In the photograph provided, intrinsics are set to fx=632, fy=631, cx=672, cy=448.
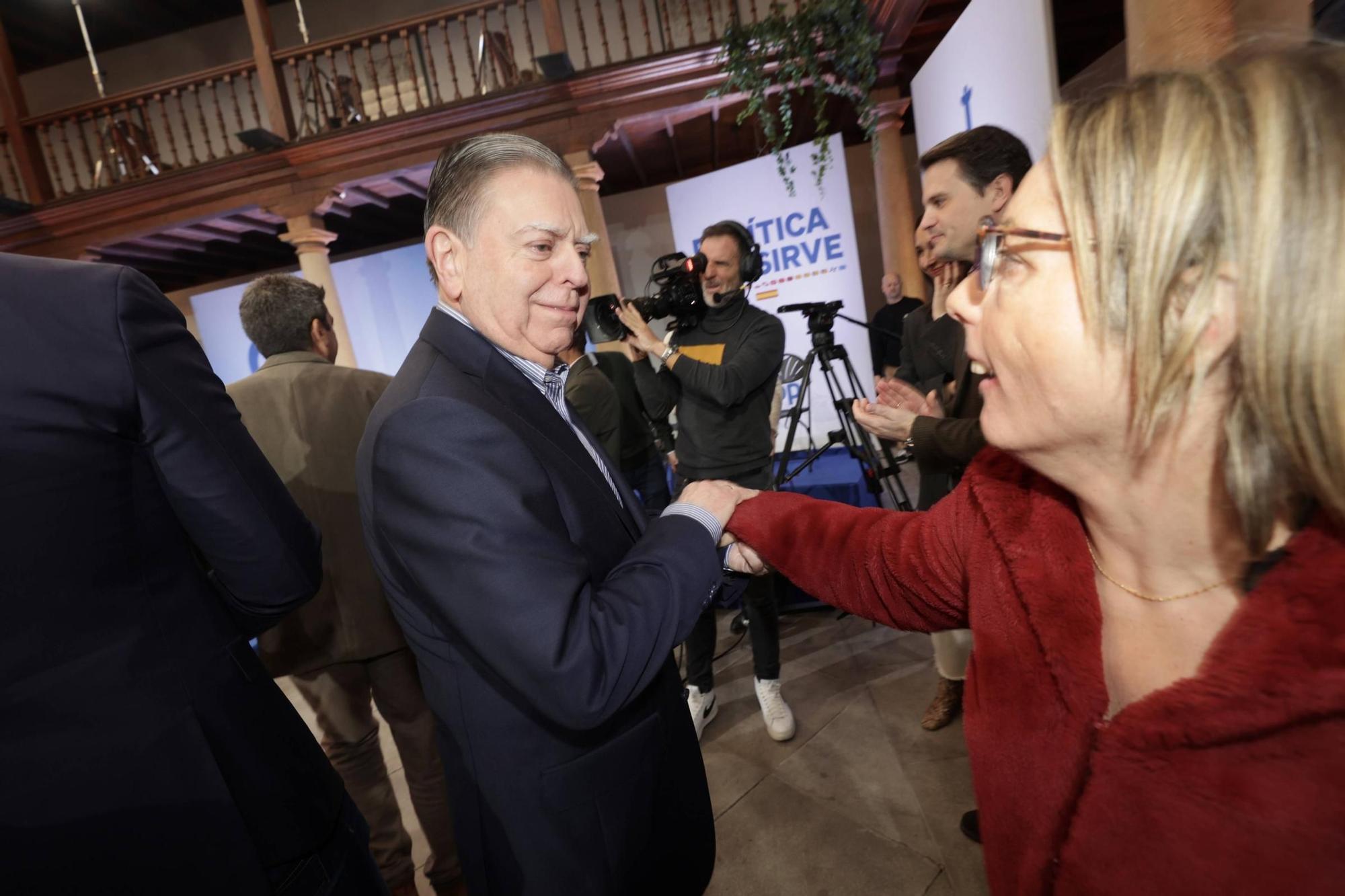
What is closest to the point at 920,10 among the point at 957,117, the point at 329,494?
the point at 957,117

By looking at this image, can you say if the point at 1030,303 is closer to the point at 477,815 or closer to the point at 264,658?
the point at 477,815

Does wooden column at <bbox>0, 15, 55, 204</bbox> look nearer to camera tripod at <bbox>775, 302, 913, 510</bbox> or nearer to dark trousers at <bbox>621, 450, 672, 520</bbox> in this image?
dark trousers at <bbox>621, 450, 672, 520</bbox>

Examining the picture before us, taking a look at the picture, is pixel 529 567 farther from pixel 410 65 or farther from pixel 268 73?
pixel 268 73

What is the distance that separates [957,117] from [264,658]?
11.5ft

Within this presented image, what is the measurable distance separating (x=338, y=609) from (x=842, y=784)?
1.93 metres

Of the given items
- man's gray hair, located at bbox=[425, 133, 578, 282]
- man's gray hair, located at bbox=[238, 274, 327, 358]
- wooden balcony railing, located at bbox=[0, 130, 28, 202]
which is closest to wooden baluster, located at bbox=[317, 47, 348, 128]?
wooden balcony railing, located at bbox=[0, 130, 28, 202]

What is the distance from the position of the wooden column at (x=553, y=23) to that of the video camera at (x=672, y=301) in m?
4.90

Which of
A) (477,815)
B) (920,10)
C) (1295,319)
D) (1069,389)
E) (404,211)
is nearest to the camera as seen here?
(1295,319)

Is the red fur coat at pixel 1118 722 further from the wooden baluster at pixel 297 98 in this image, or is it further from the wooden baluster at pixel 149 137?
the wooden baluster at pixel 149 137

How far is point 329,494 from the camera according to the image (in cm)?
205

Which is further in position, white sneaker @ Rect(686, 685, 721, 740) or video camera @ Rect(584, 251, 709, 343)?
white sneaker @ Rect(686, 685, 721, 740)

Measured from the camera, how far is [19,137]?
7848 mm

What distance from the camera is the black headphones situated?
276 cm

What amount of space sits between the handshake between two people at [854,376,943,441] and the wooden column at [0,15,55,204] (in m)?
10.8
